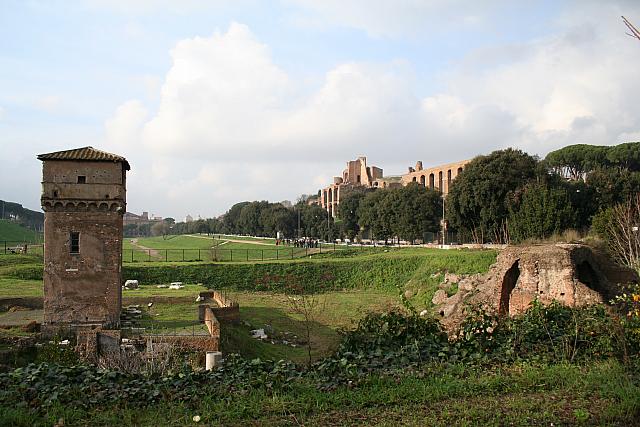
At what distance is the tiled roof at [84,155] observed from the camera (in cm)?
2106

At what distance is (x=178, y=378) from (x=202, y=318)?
16.0m

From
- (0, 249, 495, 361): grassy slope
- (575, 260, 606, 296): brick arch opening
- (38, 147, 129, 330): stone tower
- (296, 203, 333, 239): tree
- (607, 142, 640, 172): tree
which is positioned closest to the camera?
(575, 260, 606, 296): brick arch opening

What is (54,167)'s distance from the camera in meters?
21.2

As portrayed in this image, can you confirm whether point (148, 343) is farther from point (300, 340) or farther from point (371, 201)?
point (371, 201)

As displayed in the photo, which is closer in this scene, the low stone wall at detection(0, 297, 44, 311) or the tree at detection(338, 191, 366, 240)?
the low stone wall at detection(0, 297, 44, 311)

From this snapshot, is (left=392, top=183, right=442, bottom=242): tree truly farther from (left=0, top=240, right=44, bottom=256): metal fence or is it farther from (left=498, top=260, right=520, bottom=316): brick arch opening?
(left=498, top=260, right=520, bottom=316): brick arch opening

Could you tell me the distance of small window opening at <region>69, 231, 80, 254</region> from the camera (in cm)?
2138

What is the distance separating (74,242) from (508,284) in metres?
17.7

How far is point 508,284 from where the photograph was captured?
18.8 meters

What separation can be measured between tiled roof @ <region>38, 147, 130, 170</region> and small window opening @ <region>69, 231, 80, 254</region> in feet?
10.4

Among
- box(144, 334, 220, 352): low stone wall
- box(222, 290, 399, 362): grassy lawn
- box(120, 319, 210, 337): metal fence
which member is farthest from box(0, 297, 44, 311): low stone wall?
box(144, 334, 220, 352): low stone wall

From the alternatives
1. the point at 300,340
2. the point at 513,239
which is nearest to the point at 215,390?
the point at 300,340

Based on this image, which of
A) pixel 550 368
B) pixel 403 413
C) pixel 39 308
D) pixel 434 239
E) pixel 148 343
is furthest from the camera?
pixel 434 239

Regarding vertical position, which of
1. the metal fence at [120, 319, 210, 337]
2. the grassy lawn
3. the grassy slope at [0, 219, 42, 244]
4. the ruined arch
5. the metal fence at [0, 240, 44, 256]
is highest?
the grassy slope at [0, 219, 42, 244]
